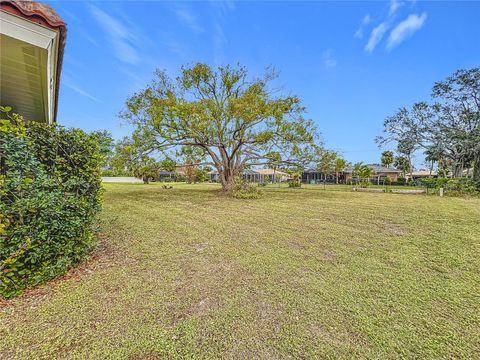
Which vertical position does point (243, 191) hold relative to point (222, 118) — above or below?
below

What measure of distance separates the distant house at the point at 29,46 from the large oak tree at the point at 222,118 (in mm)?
8810

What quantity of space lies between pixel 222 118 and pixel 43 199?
37.2 ft

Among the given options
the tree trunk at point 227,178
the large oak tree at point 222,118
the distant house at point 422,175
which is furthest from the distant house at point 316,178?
the tree trunk at point 227,178

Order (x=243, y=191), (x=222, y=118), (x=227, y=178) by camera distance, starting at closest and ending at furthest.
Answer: (x=222, y=118) < (x=243, y=191) < (x=227, y=178)

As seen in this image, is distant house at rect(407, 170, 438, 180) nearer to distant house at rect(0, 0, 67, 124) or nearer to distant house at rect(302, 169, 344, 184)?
distant house at rect(302, 169, 344, 184)

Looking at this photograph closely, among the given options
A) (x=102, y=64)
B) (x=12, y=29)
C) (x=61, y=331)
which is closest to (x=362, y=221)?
(x=61, y=331)

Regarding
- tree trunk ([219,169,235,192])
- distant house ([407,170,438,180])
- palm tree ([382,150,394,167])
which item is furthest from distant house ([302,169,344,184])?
tree trunk ([219,169,235,192])

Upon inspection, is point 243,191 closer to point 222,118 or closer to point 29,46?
point 222,118

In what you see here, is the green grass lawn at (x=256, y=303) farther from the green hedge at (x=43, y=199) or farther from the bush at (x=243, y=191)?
the bush at (x=243, y=191)

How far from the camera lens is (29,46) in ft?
6.66

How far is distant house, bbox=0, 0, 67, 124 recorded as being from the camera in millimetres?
1726

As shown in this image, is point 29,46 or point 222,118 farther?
point 222,118

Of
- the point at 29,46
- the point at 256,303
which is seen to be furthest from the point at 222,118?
the point at 256,303

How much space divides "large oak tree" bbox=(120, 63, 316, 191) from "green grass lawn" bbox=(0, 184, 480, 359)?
9285 millimetres
